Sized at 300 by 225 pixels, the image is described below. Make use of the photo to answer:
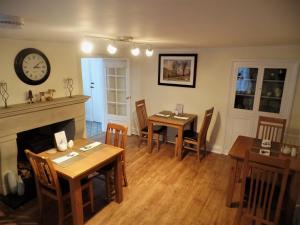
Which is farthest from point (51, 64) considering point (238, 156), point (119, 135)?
point (238, 156)

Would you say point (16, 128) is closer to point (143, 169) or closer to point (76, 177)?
point (76, 177)

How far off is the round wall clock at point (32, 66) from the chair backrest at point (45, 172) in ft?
4.34

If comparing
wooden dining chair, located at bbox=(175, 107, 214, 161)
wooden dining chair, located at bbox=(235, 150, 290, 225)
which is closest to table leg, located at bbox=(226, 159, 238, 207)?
wooden dining chair, located at bbox=(235, 150, 290, 225)

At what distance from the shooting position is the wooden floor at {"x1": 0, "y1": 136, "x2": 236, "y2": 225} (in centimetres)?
247

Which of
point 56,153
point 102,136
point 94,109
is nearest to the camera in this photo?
point 56,153

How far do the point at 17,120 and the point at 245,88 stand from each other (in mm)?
3827

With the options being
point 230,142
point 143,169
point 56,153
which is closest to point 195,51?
point 230,142

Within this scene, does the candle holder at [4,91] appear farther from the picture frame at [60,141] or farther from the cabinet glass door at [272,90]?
the cabinet glass door at [272,90]

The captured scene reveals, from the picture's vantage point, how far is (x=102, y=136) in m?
5.10

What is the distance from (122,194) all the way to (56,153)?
104cm

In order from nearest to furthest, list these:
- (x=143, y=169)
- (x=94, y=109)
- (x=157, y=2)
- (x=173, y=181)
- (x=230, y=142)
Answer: (x=157, y=2), (x=173, y=181), (x=143, y=169), (x=230, y=142), (x=94, y=109)

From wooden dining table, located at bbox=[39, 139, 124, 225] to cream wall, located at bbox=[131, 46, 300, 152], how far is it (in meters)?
2.26

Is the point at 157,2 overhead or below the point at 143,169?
overhead

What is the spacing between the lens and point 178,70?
4406mm
